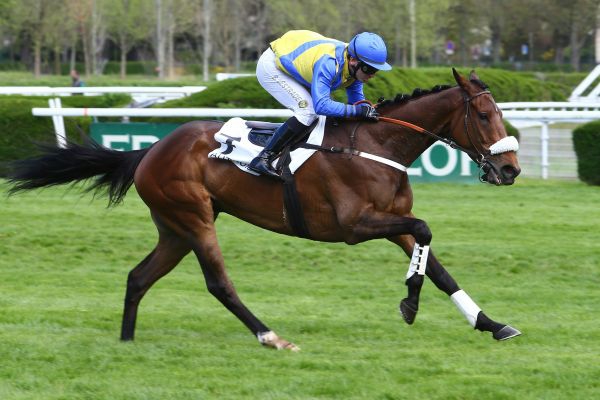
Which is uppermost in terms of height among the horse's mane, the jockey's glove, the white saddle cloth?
the horse's mane

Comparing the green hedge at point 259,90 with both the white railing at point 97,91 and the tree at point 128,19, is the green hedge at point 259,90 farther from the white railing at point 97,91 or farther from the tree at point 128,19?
the tree at point 128,19

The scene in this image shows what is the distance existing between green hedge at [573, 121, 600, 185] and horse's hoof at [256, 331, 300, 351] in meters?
7.22

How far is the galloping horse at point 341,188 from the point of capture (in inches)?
203

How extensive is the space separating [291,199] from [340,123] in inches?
18.5

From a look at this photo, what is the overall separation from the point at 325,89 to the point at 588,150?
7178mm

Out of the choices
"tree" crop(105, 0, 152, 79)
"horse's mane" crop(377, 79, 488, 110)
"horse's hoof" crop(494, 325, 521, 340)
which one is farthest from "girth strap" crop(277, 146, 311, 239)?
"tree" crop(105, 0, 152, 79)

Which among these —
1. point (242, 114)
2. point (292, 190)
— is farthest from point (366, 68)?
point (242, 114)

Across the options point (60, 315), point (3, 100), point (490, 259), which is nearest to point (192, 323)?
point (60, 315)

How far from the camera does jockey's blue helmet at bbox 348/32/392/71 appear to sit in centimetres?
512

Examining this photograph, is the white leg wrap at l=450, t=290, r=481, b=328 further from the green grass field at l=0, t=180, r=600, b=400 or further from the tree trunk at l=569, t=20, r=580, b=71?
the tree trunk at l=569, t=20, r=580, b=71

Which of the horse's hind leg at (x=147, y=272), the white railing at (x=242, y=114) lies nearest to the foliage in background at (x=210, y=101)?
the white railing at (x=242, y=114)

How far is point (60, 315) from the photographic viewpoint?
19.8ft

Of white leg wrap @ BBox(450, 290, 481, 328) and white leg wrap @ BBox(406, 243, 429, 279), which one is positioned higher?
white leg wrap @ BBox(406, 243, 429, 279)

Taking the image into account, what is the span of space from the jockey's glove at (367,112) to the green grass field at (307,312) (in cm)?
113
